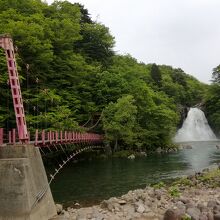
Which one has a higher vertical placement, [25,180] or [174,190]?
[25,180]

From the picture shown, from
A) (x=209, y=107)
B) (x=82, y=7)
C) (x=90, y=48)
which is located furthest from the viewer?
(x=209, y=107)

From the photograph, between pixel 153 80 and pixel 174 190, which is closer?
pixel 174 190

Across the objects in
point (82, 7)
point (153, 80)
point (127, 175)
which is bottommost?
point (127, 175)

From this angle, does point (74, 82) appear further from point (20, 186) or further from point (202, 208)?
point (20, 186)

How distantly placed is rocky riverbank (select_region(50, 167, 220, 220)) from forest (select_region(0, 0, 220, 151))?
996cm

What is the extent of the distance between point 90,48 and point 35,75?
1355 centimetres

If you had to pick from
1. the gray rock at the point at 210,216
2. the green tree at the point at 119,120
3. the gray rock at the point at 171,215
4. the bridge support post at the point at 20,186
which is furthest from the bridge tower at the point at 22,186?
the green tree at the point at 119,120

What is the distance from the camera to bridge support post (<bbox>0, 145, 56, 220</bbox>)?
943 centimetres

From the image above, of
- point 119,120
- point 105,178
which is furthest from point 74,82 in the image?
point 105,178

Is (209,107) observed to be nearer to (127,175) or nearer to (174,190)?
(127,175)

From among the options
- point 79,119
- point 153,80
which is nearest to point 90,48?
point 79,119

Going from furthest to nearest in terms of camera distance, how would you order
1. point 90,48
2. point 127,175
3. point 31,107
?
point 90,48, point 31,107, point 127,175

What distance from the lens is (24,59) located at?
25.1 meters

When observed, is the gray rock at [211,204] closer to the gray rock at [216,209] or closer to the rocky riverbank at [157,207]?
the rocky riverbank at [157,207]
